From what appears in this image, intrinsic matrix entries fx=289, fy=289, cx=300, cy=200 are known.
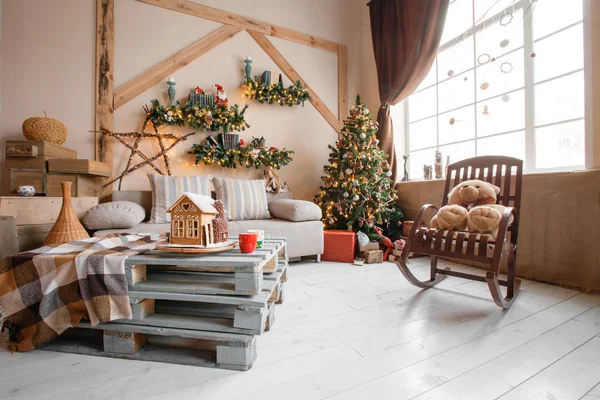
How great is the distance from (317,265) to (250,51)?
2653mm

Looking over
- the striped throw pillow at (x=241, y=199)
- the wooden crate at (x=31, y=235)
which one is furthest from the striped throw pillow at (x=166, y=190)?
the wooden crate at (x=31, y=235)

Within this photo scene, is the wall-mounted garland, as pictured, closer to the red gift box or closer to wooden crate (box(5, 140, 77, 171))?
the red gift box

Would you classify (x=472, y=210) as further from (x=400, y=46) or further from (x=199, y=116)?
(x=199, y=116)

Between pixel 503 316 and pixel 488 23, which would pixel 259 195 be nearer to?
pixel 503 316

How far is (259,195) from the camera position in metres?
2.94

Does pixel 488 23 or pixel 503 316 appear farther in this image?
pixel 488 23

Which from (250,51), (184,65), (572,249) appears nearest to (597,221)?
(572,249)

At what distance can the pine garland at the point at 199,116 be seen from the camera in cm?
298

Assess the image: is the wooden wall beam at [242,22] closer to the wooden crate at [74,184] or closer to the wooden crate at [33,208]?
the wooden crate at [74,184]

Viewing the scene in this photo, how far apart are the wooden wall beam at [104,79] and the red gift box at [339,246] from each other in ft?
7.42

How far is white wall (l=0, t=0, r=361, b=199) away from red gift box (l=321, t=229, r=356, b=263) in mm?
1061

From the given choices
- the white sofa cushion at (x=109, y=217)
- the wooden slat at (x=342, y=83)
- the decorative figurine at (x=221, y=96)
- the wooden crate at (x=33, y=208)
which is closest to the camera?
the wooden crate at (x=33, y=208)

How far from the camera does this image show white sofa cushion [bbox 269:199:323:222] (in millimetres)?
2707

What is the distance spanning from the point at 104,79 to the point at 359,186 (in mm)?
2806
